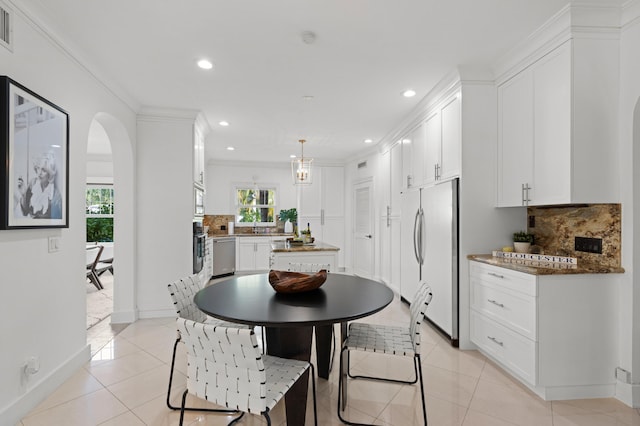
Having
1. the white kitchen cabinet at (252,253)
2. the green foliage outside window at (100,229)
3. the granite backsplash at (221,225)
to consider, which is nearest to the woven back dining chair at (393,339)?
the white kitchen cabinet at (252,253)

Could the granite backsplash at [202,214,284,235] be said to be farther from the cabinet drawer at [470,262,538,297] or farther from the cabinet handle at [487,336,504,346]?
the cabinet handle at [487,336,504,346]

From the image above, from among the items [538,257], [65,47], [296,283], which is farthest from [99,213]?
[538,257]

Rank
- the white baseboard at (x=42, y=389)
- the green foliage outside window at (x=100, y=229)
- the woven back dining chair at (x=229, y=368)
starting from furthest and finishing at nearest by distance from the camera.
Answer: the green foliage outside window at (x=100, y=229), the white baseboard at (x=42, y=389), the woven back dining chair at (x=229, y=368)

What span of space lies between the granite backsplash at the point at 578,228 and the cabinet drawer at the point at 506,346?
81 centimetres

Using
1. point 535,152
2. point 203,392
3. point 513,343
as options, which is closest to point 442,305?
point 513,343

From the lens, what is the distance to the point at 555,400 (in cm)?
231

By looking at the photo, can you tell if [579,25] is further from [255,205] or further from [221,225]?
[221,225]

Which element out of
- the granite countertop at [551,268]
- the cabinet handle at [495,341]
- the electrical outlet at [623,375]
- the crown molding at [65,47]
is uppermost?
the crown molding at [65,47]

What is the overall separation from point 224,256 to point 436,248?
465 cm

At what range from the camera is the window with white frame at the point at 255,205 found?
7969 millimetres

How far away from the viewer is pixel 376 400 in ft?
7.61

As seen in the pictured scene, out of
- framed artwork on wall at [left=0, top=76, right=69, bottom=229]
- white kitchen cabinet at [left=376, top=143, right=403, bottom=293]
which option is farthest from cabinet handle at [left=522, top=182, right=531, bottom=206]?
framed artwork on wall at [left=0, top=76, right=69, bottom=229]

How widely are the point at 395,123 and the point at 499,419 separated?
3.85 m

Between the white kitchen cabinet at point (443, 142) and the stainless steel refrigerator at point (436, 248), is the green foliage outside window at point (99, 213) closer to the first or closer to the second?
the stainless steel refrigerator at point (436, 248)
